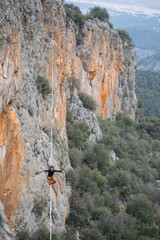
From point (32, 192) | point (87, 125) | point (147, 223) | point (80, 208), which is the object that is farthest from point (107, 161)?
point (32, 192)

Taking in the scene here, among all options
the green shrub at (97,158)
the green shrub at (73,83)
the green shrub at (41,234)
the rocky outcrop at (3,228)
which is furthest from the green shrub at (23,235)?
the green shrub at (73,83)

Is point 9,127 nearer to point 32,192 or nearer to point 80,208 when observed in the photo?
point 32,192

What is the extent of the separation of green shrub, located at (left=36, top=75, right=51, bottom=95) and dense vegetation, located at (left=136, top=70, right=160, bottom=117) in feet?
242

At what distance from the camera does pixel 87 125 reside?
29594 millimetres

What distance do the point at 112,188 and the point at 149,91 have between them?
8131 cm

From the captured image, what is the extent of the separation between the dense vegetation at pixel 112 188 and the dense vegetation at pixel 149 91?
47413mm

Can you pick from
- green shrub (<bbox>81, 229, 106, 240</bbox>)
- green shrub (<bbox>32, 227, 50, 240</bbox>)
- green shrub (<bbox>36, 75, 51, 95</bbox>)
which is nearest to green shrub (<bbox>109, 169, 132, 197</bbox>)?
green shrub (<bbox>81, 229, 106, 240</bbox>)

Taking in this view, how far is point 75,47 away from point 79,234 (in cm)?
2356

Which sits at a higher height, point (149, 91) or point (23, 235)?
point (23, 235)

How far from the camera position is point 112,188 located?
83.8 ft

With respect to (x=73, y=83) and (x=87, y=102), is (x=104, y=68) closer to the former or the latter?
(x=87, y=102)

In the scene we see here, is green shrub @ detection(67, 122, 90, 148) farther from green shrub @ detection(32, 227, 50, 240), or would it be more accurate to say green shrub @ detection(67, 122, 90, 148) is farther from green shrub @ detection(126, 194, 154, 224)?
green shrub @ detection(32, 227, 50, 240)

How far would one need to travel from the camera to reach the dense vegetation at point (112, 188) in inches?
707

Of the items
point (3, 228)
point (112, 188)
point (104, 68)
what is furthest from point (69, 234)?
point (104, 68)
